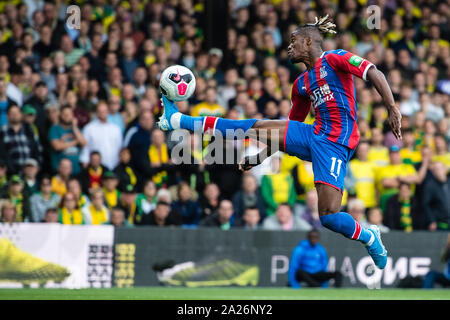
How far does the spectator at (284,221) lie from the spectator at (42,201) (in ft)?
11.2

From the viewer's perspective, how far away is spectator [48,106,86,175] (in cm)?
1327

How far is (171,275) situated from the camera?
12492mm

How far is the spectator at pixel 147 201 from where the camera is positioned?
42.9 ft

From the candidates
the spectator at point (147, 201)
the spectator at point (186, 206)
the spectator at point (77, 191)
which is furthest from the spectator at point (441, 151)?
the spectator at point (77, 191)

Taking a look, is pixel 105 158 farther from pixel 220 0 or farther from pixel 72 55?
pixel 220 0

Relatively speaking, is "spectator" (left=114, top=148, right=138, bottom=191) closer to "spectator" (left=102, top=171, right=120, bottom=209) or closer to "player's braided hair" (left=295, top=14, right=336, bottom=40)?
"spectator" (left=102, top=171, right=120, bottom=209)

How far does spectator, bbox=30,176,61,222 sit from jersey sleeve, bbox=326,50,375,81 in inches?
237

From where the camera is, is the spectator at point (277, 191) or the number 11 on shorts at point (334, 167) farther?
the spectator at point (277, 191)

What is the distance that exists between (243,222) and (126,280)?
7.07 ft

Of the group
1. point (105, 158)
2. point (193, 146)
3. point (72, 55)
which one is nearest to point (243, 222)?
point (193, 146)

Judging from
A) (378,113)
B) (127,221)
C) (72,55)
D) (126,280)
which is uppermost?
(72,55)

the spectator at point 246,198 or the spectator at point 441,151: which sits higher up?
the spectator at point 441,151

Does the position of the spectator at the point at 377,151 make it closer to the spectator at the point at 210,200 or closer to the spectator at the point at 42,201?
the spectator at the point at 210,200

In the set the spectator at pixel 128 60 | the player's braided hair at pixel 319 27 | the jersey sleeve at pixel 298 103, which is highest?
the spectator at pixel 128 60
